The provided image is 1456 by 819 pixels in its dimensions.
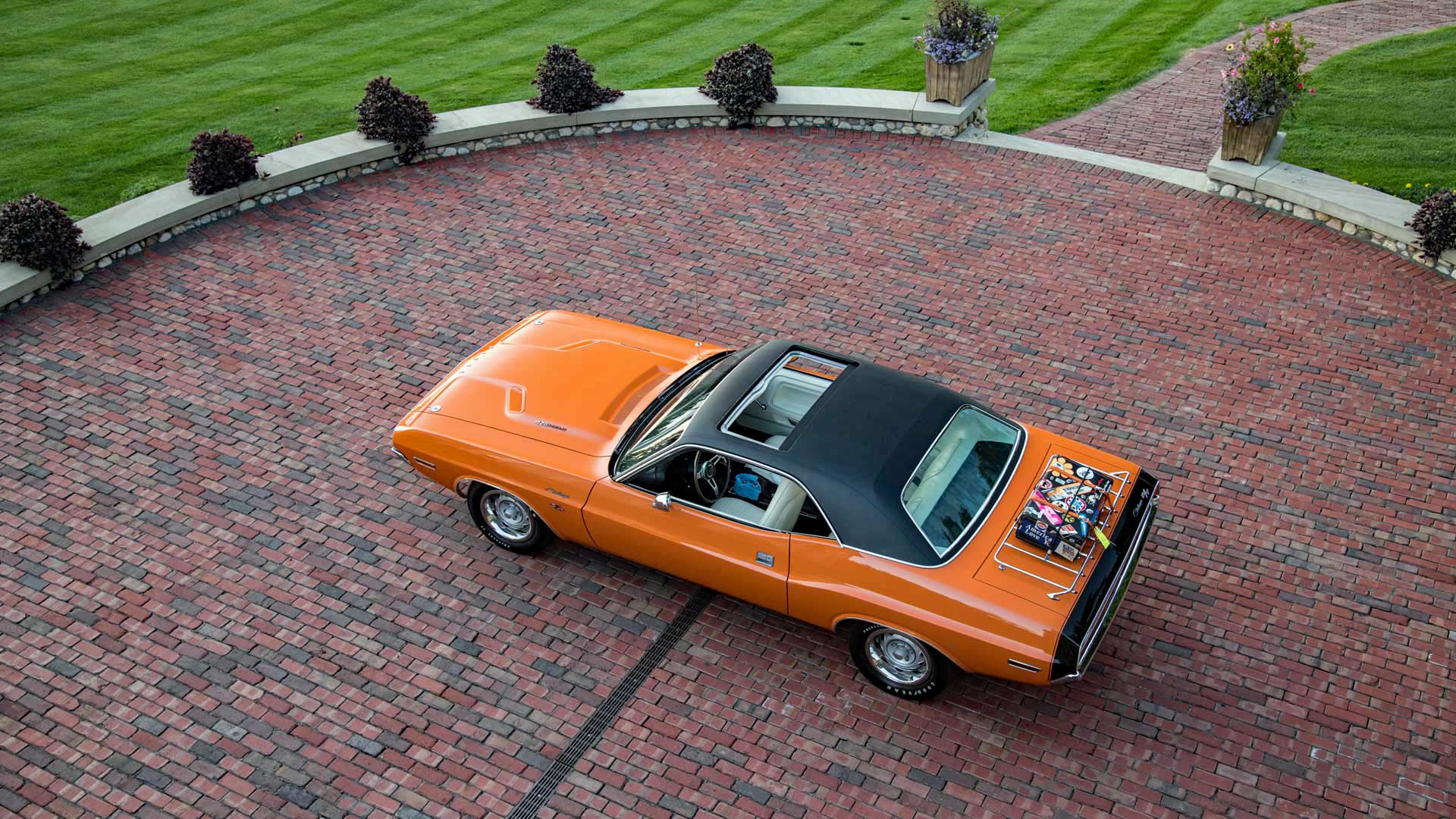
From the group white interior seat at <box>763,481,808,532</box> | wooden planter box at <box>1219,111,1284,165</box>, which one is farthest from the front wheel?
wooden planter box at <box>1219,111,1284,165</box>

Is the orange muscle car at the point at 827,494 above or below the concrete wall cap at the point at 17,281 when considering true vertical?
below

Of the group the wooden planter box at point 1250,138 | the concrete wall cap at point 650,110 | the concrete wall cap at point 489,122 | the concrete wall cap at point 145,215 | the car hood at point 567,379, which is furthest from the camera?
the concrete wall cap at point 650,110

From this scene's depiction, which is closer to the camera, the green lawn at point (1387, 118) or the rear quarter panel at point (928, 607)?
the rear quarter panel at point (928, 607)

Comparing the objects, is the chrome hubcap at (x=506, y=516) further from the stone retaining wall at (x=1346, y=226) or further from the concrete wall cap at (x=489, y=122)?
the stone retaining wall at (x=1346, y=226)

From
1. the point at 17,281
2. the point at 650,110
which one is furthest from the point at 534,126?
the point at 17,281

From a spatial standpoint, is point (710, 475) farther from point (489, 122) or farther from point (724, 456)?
point (489, 122)

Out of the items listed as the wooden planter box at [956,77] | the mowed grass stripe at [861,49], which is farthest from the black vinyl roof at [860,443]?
the mowed grass stripe at [861,49]
